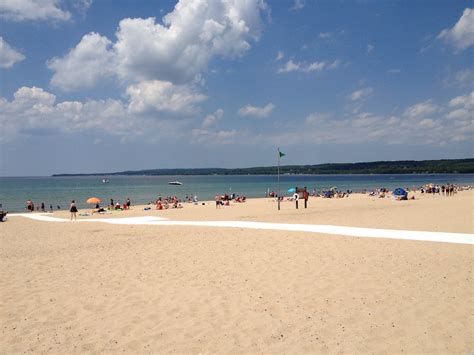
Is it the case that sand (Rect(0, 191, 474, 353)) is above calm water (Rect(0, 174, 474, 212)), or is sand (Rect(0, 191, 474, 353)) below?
above

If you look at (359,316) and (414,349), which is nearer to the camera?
(414,349)

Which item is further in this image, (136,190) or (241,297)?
(136,190)

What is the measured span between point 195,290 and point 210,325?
1.59 meters

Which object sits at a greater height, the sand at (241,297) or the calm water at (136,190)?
the sand at (241,297)

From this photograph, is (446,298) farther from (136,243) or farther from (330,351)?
(136,243)

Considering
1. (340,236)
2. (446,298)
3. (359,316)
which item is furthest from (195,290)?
(340,236)

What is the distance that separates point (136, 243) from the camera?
38.5 ft

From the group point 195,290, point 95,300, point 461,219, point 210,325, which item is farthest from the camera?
point 461,219

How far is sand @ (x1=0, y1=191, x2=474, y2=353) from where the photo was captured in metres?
4.75

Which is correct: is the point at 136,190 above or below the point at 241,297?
below

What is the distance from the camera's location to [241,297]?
6332mm

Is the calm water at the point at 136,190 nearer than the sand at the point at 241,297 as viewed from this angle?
No

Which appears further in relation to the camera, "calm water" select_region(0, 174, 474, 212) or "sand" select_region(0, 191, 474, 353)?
"calm water" select_region(0, 174, 474, 212)

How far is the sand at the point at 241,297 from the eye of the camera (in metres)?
4.75
